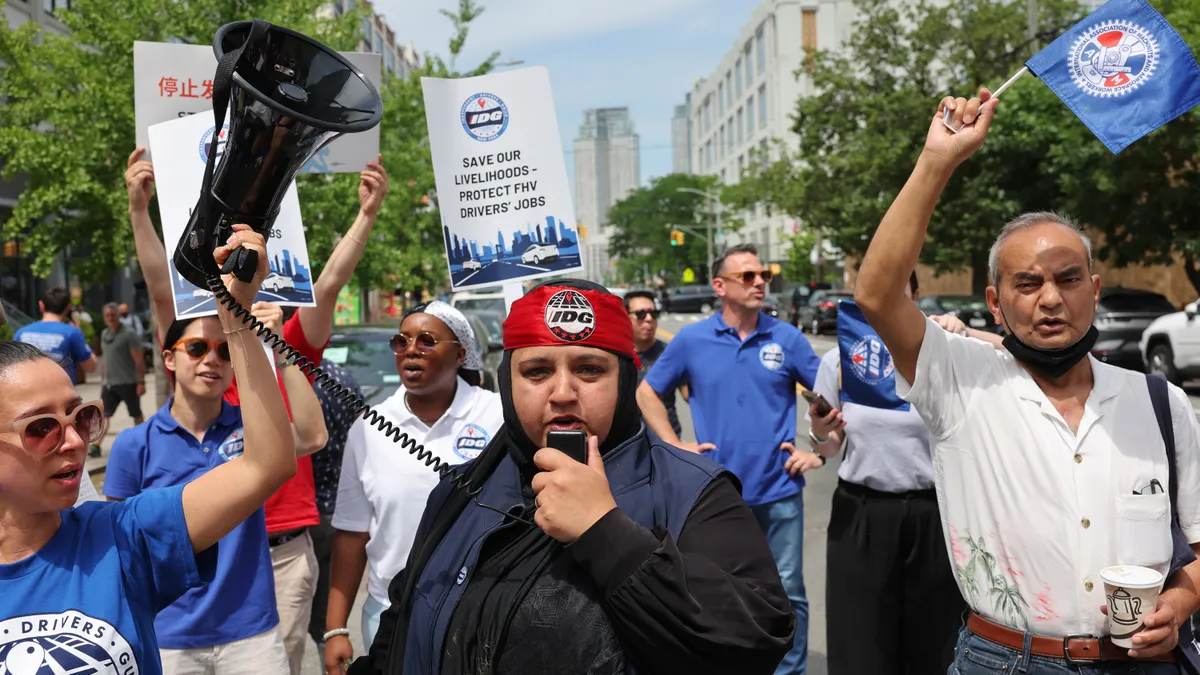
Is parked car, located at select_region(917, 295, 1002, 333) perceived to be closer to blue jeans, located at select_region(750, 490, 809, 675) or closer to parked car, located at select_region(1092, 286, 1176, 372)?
parked car, located at select_region(1092, 286, 1176, 372)

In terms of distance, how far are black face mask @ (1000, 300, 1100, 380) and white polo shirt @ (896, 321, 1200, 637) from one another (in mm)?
56

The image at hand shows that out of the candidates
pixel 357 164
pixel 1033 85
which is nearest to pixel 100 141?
pixel 357 164

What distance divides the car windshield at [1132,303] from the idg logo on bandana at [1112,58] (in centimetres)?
1797

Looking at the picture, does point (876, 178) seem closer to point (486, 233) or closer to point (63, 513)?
point (486, 233)

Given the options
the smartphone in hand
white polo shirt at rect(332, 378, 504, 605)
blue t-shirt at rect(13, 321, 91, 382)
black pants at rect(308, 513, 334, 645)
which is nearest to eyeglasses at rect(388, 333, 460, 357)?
white polo shirt at rect(332, 378, 504, 605)

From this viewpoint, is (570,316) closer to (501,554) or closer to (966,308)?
(501,554)

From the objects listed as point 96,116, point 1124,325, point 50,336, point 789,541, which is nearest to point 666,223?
point 1124,325

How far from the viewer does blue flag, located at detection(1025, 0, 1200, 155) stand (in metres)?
3.25

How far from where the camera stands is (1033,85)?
81.6 ft

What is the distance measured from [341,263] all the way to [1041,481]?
2686mm

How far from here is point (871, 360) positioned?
474cm

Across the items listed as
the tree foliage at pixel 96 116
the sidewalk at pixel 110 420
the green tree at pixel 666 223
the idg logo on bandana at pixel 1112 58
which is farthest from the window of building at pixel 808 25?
the idg logo on bandana at pixel 1112 58

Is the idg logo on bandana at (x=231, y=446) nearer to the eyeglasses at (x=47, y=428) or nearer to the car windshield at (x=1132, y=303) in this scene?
the eyeglasses at (x=47, y=428)

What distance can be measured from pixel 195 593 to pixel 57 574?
130cm
